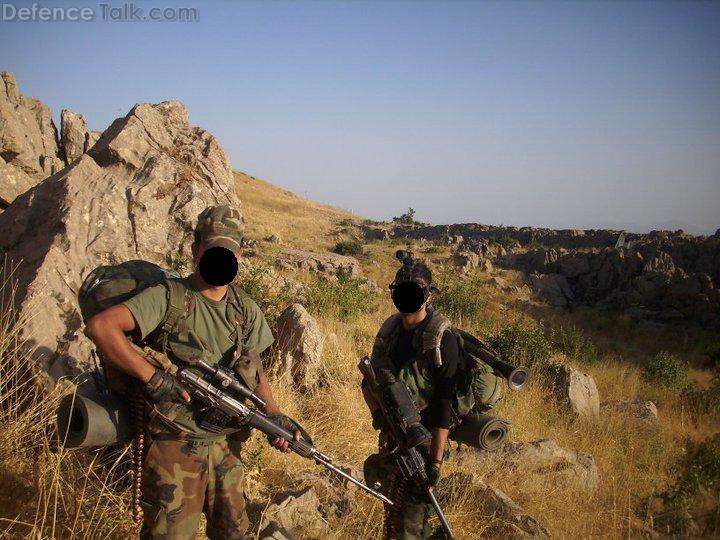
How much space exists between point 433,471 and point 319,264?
10264 millimetres

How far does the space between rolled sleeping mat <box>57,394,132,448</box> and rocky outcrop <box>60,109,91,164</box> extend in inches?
385

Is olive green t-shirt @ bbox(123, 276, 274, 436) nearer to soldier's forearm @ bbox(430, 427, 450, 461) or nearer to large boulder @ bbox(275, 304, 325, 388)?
soldier's forearm @ bbox(430, 427, 450, 461)

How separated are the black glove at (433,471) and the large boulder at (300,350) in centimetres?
284

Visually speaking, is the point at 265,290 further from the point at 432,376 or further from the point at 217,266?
the point at 217,266

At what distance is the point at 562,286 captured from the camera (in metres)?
20.1

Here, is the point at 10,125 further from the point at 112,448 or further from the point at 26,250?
the point at 112,448

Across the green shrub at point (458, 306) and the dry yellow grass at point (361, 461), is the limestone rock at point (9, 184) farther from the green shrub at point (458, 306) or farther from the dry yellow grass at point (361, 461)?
the green shrub at point (458, 306)

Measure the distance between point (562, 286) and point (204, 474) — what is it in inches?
800

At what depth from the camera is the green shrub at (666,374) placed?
8906 millimetres

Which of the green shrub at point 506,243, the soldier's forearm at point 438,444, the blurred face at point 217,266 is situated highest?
the green shrub at point 506,243

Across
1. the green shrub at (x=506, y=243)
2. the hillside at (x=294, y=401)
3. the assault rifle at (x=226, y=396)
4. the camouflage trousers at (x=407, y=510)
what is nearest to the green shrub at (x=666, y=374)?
the hillside at (x=294, y=401)

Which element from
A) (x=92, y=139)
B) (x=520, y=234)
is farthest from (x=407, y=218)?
(x=92, y=139)

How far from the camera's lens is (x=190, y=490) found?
7.42 ft

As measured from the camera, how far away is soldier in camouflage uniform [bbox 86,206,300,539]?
2152 mm
